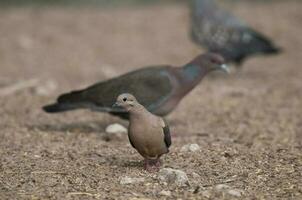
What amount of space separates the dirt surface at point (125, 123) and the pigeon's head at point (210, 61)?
1.99ft

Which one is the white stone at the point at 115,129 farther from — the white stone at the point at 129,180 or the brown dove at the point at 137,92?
the white stone at the point at 129,180

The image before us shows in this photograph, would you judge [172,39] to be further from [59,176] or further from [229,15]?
[59,176]

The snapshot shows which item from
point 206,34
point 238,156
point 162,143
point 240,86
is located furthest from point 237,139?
point 206,34

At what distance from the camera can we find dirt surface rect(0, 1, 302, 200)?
16.3ft

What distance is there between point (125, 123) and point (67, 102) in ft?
2.72

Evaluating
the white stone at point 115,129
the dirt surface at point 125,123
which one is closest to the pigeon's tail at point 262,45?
the dirt surface at point 125,123

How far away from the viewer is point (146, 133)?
17.0 feet

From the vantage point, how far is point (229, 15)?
34.9 ft

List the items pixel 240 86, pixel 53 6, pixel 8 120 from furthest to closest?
pixel 53 6 → pixel 240 86 → pixel 8 120

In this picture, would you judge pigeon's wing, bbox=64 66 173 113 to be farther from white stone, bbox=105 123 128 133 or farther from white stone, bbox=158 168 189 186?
white stone, bbox=158 168 189 186

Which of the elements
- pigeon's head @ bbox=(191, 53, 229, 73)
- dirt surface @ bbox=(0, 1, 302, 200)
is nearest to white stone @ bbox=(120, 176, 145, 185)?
dirt surface @ bbox=(0, 1, 302, 200)

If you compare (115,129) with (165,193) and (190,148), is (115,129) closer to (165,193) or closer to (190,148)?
(190,148)

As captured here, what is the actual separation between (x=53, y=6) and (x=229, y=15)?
6453 millimetres

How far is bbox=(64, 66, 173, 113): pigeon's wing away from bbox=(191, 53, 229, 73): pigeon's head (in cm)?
54
